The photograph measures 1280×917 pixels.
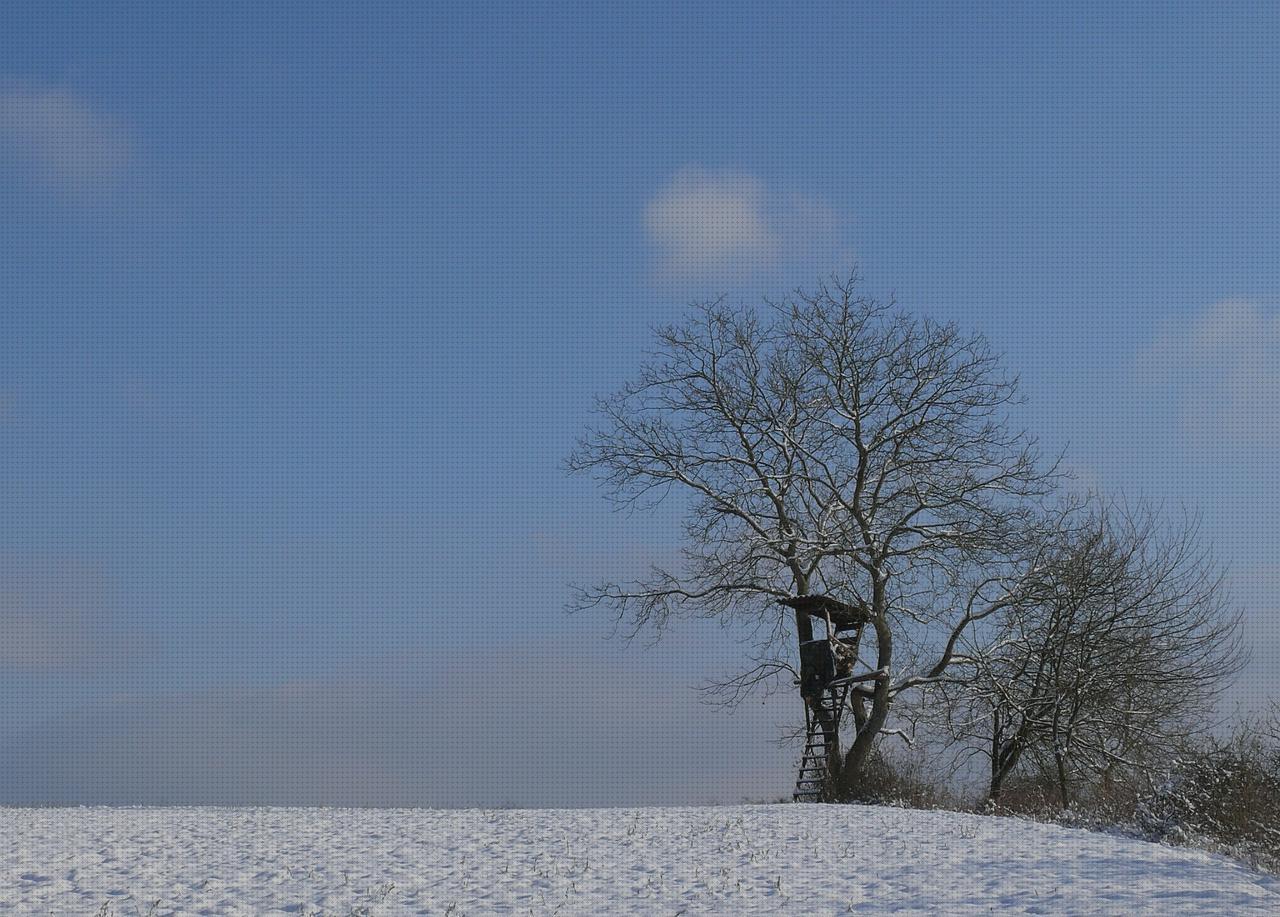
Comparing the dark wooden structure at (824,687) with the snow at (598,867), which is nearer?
the snow at (598,867)

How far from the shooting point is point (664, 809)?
18.1 meters

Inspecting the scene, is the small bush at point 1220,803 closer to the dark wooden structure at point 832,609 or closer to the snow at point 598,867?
the snow at point 598,867

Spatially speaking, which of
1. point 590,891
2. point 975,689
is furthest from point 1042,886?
point 975,689

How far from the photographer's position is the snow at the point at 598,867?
10945 millimetres

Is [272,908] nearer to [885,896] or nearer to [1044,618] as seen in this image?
[885,896]

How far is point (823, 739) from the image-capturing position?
23125 mm

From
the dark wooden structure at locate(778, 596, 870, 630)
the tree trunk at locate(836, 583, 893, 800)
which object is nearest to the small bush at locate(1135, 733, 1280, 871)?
the tree trunk at locate(836, 583, 893, 800)

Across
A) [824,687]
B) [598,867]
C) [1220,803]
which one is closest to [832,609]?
[824,687]

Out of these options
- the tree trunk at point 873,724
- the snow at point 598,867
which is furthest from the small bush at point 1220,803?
the tree trunk at point 873,724

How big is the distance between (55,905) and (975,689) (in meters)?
16.9

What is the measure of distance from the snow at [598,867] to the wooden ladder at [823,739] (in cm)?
604

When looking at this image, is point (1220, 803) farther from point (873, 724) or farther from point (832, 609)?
point (832, 609)

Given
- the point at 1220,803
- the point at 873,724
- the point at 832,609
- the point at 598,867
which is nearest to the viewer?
the point at 598,867

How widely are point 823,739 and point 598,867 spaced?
1126cm
